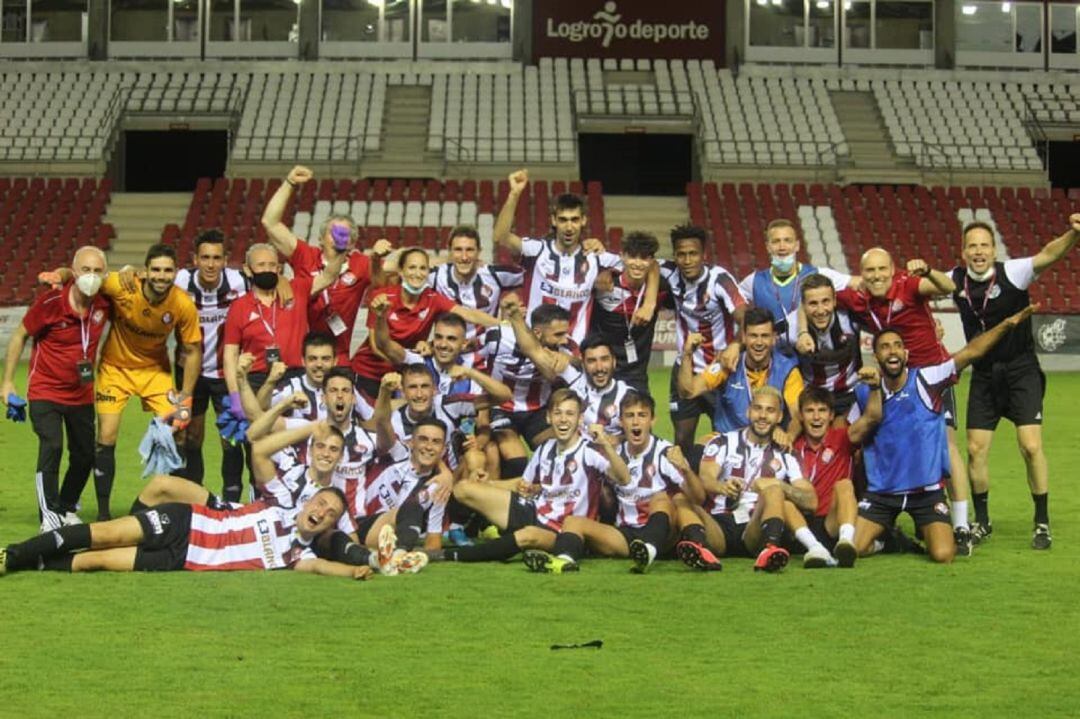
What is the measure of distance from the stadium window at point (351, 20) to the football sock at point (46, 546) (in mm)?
27376

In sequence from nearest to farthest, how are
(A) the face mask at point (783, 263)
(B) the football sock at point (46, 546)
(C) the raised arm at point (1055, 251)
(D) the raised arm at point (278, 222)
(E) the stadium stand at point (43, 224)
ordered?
(B) the football sock at point (46, 546) < (C) the raised arm at point (1055, 251) < (A) the face mask at point (783, 263) < (D) the raised arm at point (278, 222) < (E) the stadium stand at point (43, 224)

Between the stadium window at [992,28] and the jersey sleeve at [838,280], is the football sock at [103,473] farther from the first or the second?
the stadium window at [992,28]

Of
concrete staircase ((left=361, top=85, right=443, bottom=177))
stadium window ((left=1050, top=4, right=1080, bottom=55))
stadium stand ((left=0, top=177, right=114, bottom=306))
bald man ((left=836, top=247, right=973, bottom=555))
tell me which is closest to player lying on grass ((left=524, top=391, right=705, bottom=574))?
bald man ((left=836, top=247, right=973, bottom=555))

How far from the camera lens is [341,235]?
31.0ft

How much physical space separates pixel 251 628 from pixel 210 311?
379cm

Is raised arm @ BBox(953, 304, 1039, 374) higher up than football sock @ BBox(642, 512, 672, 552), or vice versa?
raised arm @ BBox(953, 304, 1039, 374)

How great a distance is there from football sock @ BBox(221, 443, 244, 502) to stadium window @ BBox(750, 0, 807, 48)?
2622cm

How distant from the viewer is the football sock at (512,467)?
30.7 feet

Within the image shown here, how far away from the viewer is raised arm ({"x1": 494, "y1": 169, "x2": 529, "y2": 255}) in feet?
31.2

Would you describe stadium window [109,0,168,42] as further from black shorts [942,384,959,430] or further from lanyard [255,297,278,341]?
black shorts [942,384,959,430]

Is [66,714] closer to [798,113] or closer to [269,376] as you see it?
[269,376]

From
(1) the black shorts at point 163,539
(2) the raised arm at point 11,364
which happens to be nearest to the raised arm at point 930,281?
(1) the black shorts at point 163,539

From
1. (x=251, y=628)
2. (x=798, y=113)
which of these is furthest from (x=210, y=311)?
(x=798, y=113)

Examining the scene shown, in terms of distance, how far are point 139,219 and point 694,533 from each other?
2320 cm
